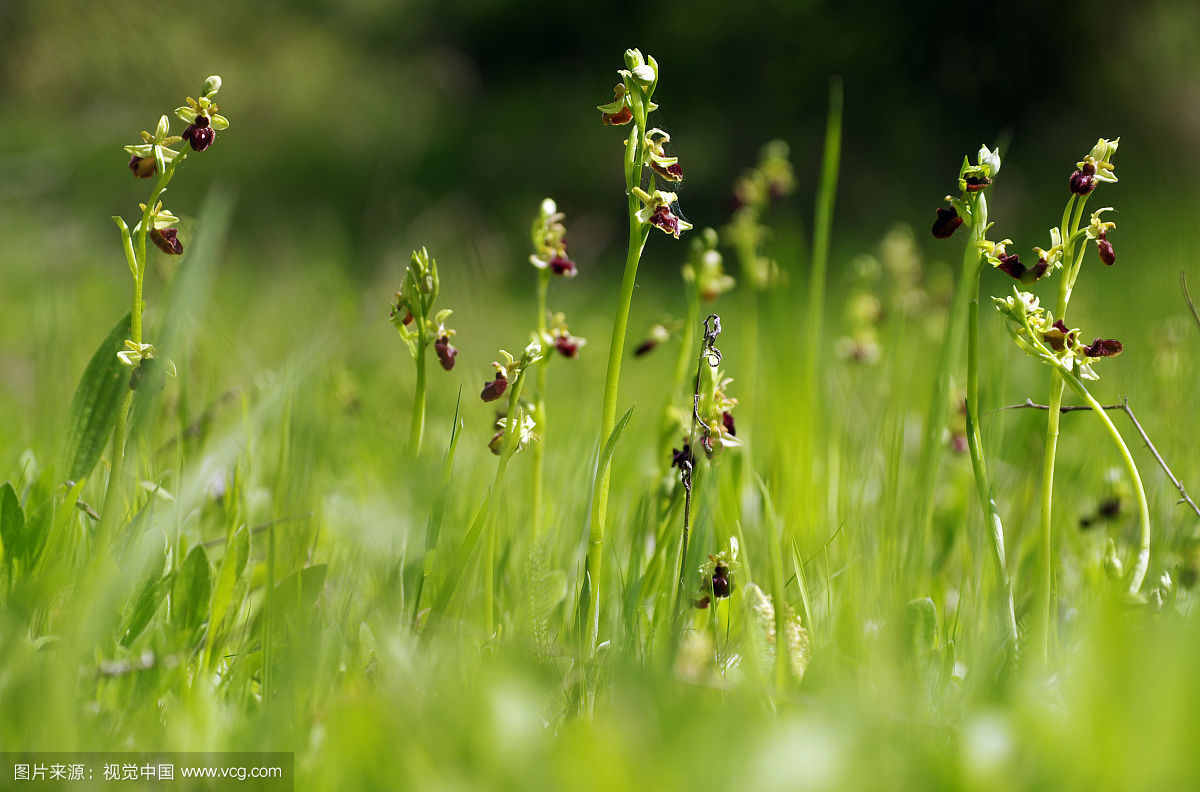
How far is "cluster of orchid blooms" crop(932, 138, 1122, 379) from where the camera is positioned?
1.23m

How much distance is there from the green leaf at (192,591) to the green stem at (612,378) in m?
0.55

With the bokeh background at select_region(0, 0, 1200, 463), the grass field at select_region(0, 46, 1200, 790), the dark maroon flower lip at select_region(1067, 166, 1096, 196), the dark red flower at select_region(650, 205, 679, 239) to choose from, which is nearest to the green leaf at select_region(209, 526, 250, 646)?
the grass field at select_region(0, 46, 1200, 790)

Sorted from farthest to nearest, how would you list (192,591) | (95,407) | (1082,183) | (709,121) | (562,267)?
(709,121) < (562,267) < (95,407) < (192,591) < (1082,183)

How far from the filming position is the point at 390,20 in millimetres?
10875

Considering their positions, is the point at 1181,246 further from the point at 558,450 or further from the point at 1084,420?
the point at 558,450

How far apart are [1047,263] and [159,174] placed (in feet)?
3.97

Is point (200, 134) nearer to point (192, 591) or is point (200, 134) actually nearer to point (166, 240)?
point (166, 240)

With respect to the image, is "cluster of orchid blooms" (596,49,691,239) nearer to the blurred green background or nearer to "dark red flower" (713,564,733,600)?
"dark red flower" (713,564,733,600)

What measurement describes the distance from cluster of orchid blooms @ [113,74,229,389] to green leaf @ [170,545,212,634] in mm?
261

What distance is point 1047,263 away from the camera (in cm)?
125

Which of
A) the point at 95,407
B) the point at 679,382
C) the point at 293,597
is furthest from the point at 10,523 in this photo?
the point at 679,382

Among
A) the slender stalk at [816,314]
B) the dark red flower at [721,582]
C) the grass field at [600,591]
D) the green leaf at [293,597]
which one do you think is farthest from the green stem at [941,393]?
the green leaf at [293,597]

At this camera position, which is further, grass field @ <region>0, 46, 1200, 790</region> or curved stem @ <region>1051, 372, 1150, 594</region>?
curved stem @ <region>1051, 372, 1150, 594</region>

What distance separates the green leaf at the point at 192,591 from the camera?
1318 mm
